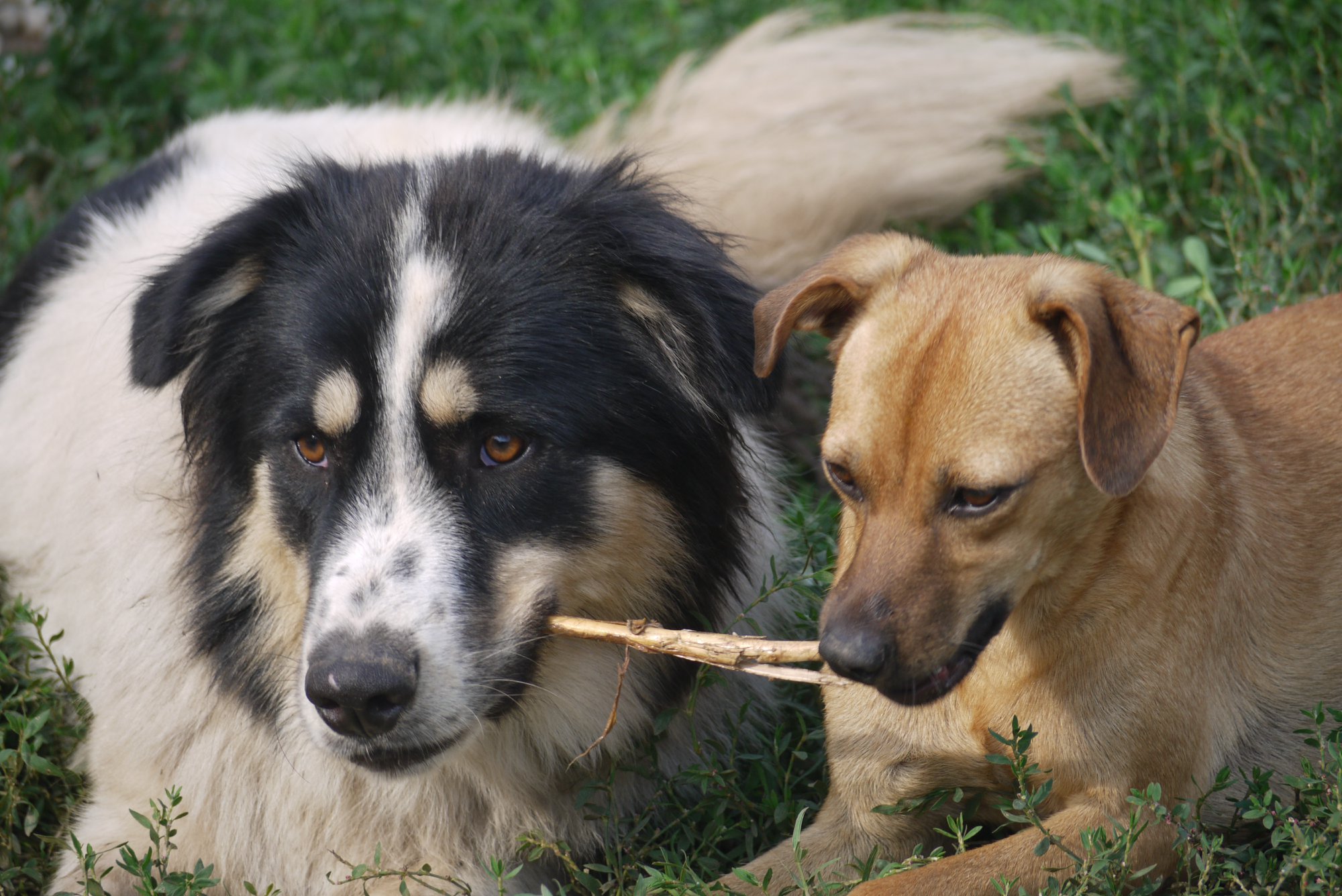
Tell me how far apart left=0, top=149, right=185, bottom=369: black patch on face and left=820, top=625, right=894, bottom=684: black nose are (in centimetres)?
278

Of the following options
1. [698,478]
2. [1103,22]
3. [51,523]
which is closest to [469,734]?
[698,478]

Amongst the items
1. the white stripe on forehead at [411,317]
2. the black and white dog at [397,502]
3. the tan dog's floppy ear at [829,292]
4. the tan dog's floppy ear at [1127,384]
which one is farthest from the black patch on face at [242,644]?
the tan dog's floppy ear at [1127,384]

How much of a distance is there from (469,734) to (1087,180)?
314cm

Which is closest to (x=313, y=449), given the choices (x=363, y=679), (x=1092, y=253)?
(x=363, y=679)

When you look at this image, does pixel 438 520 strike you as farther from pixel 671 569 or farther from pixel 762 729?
pixel 762 729

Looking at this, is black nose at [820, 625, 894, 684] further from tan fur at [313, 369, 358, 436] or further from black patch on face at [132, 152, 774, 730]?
tan fur at [313, 369, 358, 436]

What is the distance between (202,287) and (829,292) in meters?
1.34

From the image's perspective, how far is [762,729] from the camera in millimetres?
3414

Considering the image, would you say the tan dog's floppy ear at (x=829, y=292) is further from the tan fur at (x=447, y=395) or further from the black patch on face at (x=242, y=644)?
the black patch on face at (x=242, y=644)

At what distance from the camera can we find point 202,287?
9.90 feet

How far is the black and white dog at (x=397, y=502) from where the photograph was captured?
9.04 feet

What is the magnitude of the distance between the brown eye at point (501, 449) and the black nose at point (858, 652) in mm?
793

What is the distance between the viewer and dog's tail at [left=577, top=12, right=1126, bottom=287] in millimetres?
5035

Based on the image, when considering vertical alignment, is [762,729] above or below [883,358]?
below
